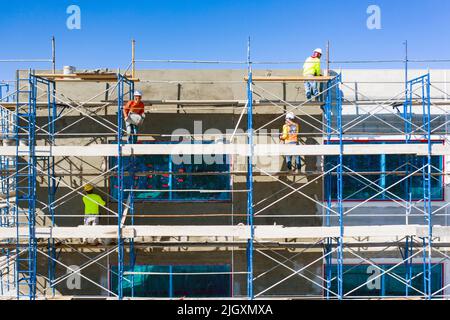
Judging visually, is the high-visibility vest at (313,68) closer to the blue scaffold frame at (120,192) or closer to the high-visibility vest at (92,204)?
the blue scaffold frame at (120,192)

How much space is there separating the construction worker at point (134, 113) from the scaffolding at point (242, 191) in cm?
29

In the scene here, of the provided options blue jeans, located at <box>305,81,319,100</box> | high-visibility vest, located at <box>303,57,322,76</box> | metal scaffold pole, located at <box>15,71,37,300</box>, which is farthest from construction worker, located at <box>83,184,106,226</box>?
high-visibility vest, located at <box>303,57,322,76</box>

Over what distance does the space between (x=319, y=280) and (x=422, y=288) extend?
10.0 feet

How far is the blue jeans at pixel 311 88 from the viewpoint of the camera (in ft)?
38.7

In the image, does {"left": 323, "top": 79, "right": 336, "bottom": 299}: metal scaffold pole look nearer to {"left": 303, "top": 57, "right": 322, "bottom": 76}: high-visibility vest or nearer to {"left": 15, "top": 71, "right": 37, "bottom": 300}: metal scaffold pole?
{"left": 303, "top": 57, "right": 322, "bottom": 76}: high-visibility vest

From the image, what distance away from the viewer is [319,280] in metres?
11.9

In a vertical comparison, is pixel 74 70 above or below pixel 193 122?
above

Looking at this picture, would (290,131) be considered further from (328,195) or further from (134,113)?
(134,113)

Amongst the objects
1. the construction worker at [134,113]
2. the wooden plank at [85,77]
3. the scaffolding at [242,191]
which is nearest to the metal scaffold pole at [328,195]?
the scaffolding at [242,191]

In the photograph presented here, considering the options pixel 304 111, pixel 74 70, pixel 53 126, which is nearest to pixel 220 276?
pixel 304 111

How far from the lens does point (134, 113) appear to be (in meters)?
11.0

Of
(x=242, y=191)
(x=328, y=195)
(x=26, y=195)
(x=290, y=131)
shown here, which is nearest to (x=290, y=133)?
(x=290, y=131)

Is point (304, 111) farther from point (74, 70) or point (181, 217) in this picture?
point (74, 70)
